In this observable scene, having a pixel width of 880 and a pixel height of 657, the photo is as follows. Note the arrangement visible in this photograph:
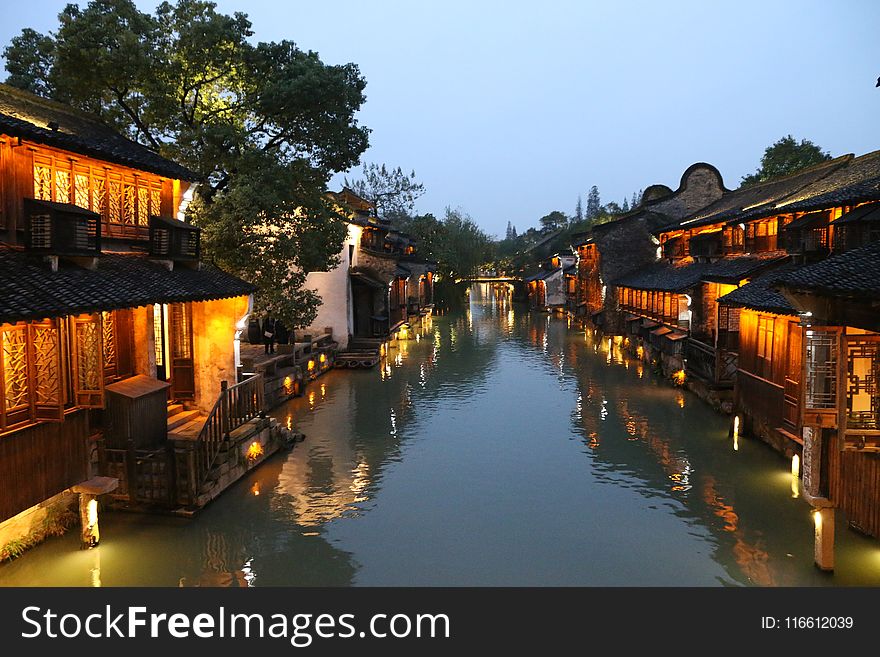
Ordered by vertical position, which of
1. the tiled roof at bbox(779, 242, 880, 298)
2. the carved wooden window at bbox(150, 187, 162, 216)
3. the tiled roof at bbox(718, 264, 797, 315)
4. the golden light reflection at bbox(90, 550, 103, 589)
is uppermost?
the carved wooden window at bbox(150, 187, 162, 216)

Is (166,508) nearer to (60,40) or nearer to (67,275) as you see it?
(67,275)

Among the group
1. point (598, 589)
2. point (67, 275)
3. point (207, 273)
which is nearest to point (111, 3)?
point (207, 273)

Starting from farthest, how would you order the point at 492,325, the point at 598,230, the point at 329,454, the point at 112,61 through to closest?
1. the point at 492,325
2. the point at 598,230
3. the point at 112,61
4. the point at 329,454

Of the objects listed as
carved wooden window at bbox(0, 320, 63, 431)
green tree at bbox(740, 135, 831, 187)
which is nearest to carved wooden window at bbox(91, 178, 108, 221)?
carved wooden window at bbox(0, 320, 63, 431)

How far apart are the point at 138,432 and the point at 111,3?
18572mm

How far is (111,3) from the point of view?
2372 centimetres

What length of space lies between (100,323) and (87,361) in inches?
33.3

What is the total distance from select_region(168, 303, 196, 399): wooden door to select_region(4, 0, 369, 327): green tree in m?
5.31

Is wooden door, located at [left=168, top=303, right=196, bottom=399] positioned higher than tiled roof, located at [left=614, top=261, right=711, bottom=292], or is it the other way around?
tiled roof, located at [left=614, top=261, right=711, bottom=292]

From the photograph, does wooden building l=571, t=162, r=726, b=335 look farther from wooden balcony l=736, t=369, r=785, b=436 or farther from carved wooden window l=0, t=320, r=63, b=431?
carved wooden window l=0, t=320, r=63, b=431

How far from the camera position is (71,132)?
16250mm

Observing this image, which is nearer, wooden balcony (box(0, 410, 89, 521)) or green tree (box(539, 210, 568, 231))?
wooden balcony (box(0, 410, 89, 521))

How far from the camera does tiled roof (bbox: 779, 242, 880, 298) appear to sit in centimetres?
988

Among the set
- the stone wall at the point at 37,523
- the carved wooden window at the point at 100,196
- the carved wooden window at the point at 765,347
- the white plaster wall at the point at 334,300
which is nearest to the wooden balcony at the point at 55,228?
the carved wooden window at the point at 100,196
